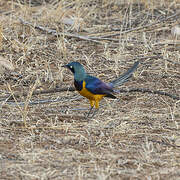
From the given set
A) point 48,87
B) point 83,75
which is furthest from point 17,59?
point 83,75

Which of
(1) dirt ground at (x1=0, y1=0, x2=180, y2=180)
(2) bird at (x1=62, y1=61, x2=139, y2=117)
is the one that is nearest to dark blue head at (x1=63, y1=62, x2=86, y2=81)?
(2) bird at (x1=62, y1=61, x2=139, y2=117)

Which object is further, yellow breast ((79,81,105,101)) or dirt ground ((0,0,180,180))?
yellow breast ((79,81,105,101))

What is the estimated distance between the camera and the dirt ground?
3.96m

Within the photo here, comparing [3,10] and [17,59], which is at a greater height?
[3,10]

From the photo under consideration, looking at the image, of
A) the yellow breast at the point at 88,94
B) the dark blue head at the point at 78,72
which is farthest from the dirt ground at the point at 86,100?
the dark blue head at the point at 78,72

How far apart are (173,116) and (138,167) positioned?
1.32 meters

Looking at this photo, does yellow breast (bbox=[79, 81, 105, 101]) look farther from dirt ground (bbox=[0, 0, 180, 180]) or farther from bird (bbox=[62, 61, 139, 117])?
dirt ground (bbox=[0, 0, 180, 180])

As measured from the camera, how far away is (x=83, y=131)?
468 cm

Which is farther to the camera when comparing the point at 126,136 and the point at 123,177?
the point at 126,136

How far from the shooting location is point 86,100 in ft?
19.0

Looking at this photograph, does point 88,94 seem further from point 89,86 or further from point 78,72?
point 78,72

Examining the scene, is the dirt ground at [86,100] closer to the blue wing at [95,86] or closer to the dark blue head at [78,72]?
the blue wing at [95,86]

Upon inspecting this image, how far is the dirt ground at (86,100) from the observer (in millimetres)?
3957

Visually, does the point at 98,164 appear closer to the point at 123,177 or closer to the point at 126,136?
the point at 123,177
